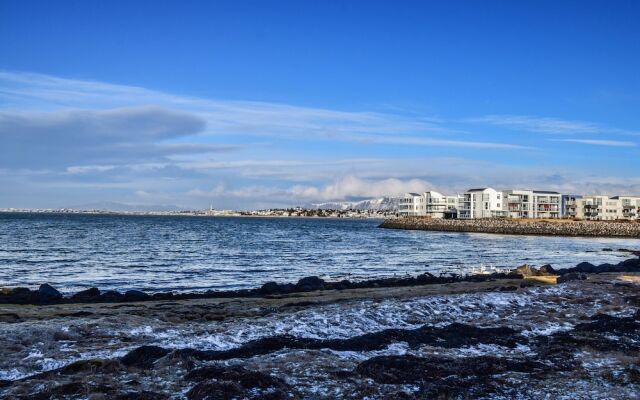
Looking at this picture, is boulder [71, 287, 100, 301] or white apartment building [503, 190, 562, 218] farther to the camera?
white apartment building [503, 190, 562, 218]

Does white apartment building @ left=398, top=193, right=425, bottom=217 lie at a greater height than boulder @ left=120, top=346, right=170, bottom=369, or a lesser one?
greater

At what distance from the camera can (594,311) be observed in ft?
52.9

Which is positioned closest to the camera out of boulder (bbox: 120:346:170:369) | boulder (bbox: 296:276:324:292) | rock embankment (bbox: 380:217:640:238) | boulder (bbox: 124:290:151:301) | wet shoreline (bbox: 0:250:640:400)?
wet shoreline (bbox: 0:250:640:400)

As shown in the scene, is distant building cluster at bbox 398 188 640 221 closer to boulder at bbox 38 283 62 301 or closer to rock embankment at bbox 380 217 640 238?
rock embankment at bbox 380 217 640 238

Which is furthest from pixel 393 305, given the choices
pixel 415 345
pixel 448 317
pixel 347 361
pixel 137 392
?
pixel 137 392

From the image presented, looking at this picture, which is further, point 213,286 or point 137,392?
point 213,286

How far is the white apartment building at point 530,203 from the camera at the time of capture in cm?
16700

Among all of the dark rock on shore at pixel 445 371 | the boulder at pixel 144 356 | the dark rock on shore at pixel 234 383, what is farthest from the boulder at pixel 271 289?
the dark rock on shore at pixel 234 383

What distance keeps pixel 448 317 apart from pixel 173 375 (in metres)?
8.08

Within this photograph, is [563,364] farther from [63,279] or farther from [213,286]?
[63,279]

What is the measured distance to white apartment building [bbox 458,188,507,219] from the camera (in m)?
167

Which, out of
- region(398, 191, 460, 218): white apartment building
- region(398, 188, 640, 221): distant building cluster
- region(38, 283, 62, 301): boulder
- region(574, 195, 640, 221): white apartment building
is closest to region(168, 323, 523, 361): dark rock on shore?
region(38, 283, 62, 301): boulder

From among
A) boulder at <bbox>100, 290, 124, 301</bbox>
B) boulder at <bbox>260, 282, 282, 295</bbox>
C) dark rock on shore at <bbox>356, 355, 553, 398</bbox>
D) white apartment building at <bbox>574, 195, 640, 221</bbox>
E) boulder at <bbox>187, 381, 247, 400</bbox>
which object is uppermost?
white apartment building at <bbox>574, 195, 640, 221</bbox>

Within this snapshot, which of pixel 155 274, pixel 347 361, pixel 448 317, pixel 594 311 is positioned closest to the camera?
pixel 347 361
